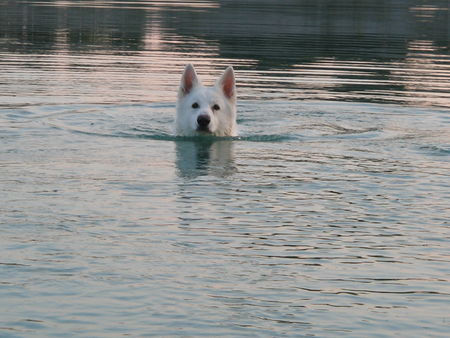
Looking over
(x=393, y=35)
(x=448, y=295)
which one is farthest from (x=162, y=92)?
(x=393, y=35)

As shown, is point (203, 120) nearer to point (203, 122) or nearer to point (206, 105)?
point (203, 122)

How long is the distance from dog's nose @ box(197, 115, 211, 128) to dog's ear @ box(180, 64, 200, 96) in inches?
31.6

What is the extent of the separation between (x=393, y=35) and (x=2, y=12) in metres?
19.3

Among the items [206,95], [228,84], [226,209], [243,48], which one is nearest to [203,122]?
[206,95]

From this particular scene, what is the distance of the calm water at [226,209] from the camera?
25.5ft

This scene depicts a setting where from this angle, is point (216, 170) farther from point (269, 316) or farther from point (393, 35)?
point (393, 35)

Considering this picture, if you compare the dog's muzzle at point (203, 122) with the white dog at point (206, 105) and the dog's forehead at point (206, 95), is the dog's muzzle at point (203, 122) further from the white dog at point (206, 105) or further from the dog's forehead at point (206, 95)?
the dog's forehead at point (206, 95)

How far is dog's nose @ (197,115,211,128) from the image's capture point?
49.4 ft

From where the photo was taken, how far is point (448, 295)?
8.24m

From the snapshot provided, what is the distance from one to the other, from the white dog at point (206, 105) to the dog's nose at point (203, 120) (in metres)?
0.02

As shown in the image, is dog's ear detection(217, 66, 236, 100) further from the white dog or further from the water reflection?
the water reflection

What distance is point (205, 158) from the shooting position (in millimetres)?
14164

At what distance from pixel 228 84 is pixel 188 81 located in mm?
578

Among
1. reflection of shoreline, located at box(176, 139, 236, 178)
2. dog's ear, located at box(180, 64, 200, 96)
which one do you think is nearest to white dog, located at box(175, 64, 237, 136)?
dog's ear, located at box(180, 64, 200, 96)
